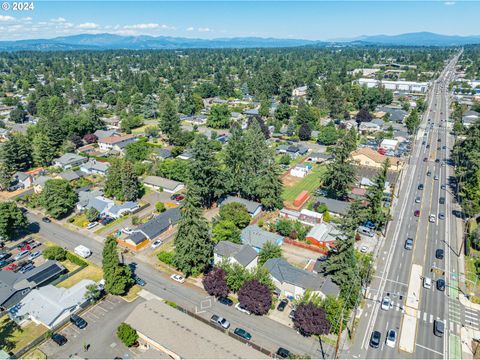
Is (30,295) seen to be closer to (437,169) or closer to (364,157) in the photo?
(364,157)

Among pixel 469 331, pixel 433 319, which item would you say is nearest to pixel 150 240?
pixel 433 319

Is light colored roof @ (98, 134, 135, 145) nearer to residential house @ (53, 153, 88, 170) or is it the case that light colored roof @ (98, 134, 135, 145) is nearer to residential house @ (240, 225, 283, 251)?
residential house @ (53, 153, 88, 170)

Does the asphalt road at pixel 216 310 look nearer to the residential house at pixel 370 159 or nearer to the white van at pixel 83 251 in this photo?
the white van at pixel 83 251

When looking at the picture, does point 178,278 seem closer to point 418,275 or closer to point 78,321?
point 78,321

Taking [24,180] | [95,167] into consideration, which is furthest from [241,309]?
[24,180]

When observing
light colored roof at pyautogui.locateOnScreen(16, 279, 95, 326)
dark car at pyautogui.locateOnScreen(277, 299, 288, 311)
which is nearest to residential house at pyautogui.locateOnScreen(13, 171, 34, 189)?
light colored roof at pyautogui.locateOnScreen(16, 279, 95, 326)
